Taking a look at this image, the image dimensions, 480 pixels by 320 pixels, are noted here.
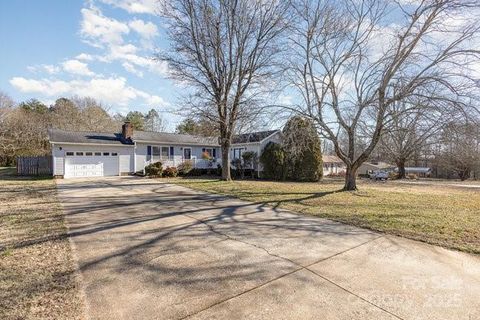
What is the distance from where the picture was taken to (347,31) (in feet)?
45.0

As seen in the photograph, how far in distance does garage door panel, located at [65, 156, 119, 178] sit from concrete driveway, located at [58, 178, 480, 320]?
1528 centimetres

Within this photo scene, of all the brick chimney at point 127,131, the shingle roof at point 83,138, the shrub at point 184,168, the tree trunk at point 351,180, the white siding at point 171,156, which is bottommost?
the tree trunk at point 351,180

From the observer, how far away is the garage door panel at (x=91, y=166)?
1995 centimetres

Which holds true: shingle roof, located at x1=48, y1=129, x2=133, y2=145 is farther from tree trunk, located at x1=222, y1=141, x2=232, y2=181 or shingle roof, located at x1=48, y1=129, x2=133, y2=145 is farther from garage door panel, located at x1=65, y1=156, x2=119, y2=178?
tree trunk, located at x1=222, y1=141, x2=232, y2=181

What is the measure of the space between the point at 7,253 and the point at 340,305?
16.9 feet

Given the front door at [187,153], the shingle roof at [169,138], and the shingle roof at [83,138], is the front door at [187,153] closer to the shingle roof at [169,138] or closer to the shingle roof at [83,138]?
the shingle roof at [169,138]

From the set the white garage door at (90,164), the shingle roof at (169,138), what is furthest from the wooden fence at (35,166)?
the shingle roof at (169,138)

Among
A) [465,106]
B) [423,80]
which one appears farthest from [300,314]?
[423,80]

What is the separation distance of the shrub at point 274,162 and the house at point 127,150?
160 cm

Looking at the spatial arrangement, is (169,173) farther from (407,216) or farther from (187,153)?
(407,216)

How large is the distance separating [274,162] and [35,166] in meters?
18.7

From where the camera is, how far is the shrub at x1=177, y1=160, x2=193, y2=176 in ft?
78.0

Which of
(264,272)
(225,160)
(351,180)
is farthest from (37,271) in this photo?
(225,160)

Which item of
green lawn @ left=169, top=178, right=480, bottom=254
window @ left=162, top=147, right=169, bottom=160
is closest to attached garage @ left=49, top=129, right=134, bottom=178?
window @ left=162, top=147, right=169, bottom=160
